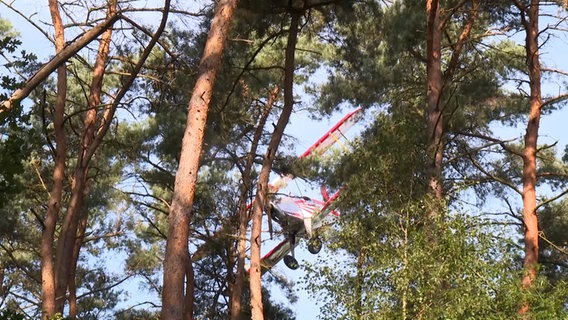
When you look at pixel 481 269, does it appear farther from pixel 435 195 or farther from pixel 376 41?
pixel 376 41

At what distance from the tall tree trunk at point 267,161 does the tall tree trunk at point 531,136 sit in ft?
13.3

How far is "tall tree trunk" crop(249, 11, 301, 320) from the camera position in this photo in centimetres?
1552

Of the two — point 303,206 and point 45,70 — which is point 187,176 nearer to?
point 45,70

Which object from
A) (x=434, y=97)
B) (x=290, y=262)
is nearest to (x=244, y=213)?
(x=290, y=262)

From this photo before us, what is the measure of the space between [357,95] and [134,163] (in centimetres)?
578

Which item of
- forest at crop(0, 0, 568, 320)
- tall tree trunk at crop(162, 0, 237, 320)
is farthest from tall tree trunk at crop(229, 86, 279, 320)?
tall tree trunk at crop(162, 0, 237, 320)

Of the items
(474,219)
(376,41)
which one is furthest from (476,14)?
(474,219)

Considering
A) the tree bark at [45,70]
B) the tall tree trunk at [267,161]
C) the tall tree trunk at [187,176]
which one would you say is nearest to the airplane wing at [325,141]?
the tall tree trunk at [267,161]

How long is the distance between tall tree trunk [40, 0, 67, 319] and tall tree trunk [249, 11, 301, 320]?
3.48 meters

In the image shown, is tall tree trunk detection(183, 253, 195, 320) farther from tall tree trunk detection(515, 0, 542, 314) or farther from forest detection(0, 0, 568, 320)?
tall tree trunk detection(515, 0, 542, 314)

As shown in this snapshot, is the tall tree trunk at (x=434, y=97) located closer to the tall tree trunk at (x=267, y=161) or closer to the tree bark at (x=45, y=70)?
the tall tree trunk at (x=267, y=161)

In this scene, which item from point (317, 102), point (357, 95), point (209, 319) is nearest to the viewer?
point (357, 95)

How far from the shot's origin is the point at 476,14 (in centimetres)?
1761

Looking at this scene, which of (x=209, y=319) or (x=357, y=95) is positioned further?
(x=209, y=319)
